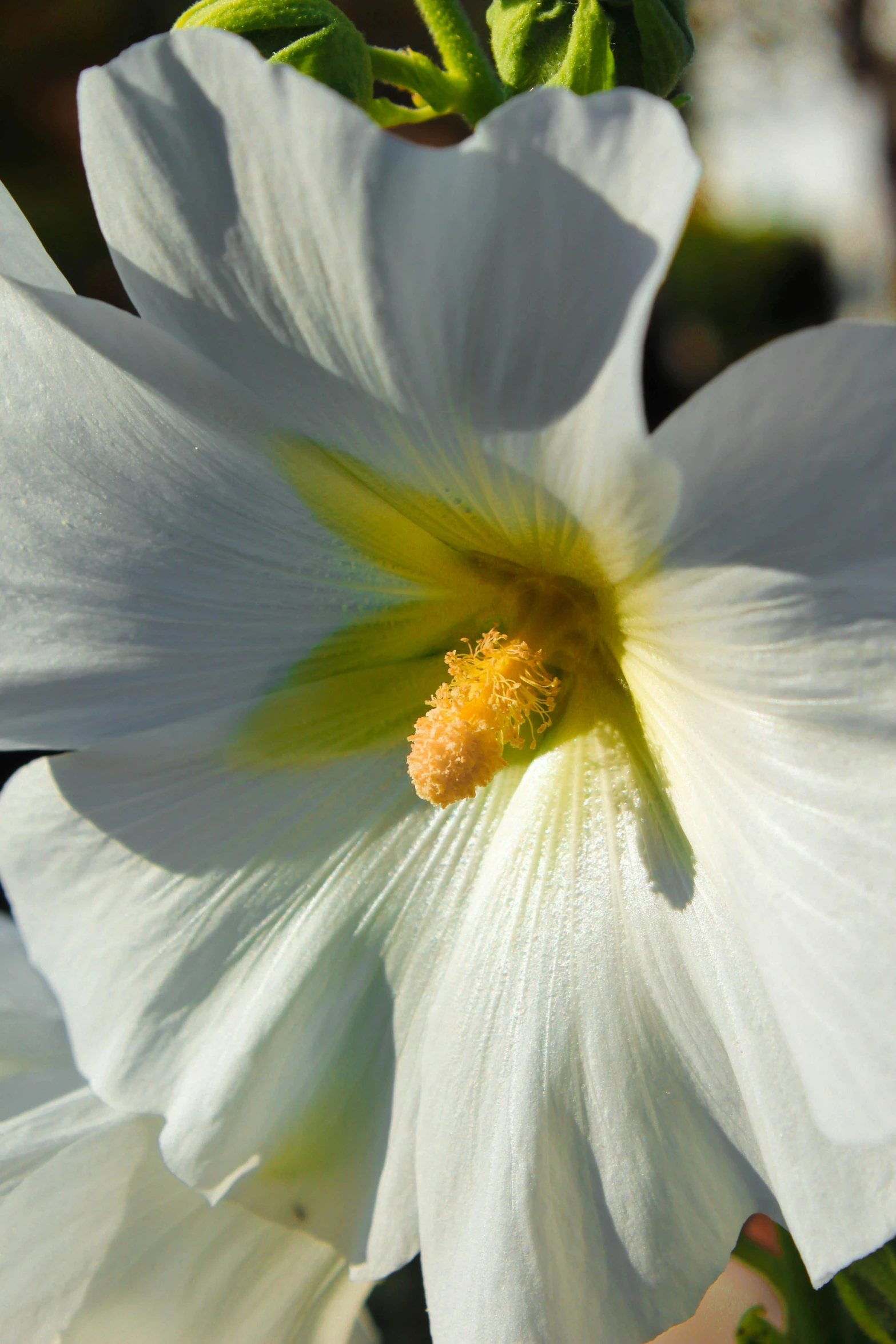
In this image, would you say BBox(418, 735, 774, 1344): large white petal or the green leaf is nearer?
BBox(418, 735, 774, 1344): large white petal

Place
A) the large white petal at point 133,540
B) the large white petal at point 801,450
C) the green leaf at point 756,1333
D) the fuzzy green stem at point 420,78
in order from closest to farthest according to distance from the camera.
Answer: the large white petal at point 801,450, the large white petal at point 133,540, the fuzzy green stem at point 420,78, the green leaf at point 756,1333

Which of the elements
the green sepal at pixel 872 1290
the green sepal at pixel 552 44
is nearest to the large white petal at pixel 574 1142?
the green sepal at pixel 872 1290

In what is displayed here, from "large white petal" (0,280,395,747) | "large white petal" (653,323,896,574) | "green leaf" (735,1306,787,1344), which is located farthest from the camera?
"green leaf" (735,1306,787,1344)

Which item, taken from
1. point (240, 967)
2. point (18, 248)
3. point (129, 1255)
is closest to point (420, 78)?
point (18, 248)

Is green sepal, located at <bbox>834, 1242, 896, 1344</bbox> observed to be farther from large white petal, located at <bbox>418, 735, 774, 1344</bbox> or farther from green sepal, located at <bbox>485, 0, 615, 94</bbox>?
green sepal, located at <bbox>485, 0, 615, 94</bbox>

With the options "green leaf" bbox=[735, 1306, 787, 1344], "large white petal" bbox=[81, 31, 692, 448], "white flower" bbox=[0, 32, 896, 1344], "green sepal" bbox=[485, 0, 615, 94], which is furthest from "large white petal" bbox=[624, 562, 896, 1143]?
"green leaf" bbox=[735, 1306, 787, 1344]

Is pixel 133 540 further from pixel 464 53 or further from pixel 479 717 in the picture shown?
pixel 464 53

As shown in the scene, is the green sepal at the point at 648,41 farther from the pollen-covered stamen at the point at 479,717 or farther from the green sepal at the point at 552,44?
the pollen-covered stamen at the point at 479,717

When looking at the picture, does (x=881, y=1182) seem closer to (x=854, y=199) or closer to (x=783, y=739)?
(x=783, y=739)

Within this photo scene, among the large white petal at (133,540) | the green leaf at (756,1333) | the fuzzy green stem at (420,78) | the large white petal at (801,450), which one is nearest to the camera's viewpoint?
the large white petal at (801,450)
